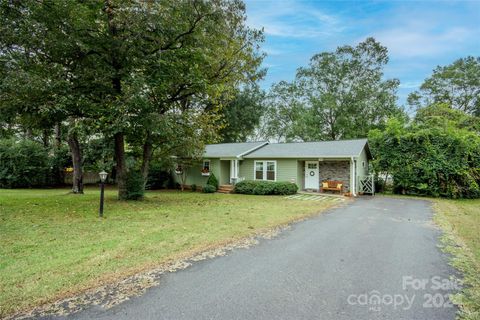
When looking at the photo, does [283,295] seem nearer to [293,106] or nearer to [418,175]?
[418,175]

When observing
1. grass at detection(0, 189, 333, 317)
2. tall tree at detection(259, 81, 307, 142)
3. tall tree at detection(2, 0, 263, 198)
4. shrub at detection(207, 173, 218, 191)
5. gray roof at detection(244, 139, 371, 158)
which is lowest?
grass at detection(0, 189, 333, 317)

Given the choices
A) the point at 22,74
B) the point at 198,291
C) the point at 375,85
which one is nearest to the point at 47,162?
the point at 22,74

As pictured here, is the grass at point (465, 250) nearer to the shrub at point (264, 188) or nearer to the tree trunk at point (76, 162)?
the shrub at point (264, 188)

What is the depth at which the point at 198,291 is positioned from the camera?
11.5 ft

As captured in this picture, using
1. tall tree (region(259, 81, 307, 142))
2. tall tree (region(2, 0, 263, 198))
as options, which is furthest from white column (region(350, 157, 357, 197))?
tall tree (region(259, 81, 307, 142))

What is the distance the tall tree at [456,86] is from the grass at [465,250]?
85.5ft

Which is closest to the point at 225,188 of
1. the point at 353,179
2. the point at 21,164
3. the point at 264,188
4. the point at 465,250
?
the point at 264,188

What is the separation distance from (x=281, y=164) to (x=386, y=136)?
7.05 m

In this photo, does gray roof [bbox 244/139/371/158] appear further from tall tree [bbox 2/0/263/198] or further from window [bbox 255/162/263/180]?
tall tree [bbox 2/0/263/198]

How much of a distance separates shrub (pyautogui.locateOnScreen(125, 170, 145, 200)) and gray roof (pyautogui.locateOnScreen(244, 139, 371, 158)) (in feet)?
28.7

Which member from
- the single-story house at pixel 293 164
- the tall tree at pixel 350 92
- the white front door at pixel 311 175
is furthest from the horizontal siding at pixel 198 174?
the tall tree at pixel 350 92

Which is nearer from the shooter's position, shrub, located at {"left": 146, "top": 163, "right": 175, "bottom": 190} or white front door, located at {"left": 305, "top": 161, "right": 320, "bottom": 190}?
white front door, located at {"left": 305, "top": 161, "right": 320, "bottom": 190}

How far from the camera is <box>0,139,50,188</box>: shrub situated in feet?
60.1

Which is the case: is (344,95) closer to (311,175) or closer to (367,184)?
(311,175)
